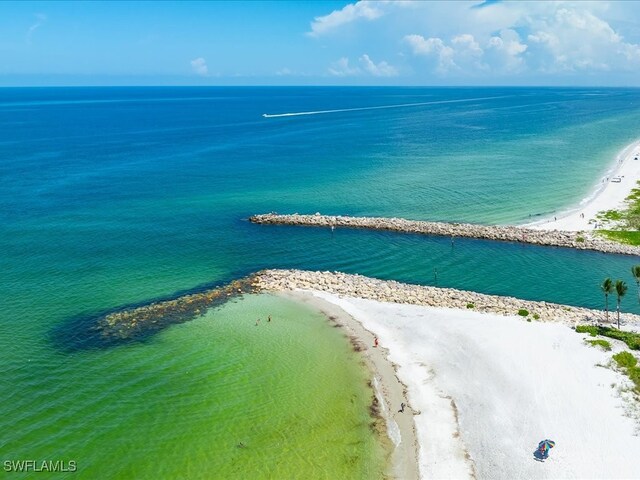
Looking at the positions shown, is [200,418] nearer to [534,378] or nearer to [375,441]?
[375,441]

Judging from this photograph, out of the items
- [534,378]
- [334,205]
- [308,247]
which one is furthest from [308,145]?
[534,378]

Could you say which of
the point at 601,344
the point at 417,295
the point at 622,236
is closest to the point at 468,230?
the point at 622,236

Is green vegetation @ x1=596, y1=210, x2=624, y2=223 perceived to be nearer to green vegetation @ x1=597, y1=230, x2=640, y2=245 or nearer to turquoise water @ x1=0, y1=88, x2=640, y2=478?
green vegetation @ x1=597, y1=230, x2=640, y2=245

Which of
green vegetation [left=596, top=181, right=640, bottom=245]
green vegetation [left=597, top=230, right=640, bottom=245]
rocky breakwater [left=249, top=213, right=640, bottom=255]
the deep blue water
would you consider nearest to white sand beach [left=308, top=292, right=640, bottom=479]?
the deep blue water

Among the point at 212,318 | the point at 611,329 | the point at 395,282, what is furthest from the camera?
the point at 395,282

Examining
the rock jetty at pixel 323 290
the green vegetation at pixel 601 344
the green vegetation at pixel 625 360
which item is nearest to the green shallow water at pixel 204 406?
the rock jetty at pixel 323 290

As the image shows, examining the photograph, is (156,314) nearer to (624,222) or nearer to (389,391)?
(389,391)
